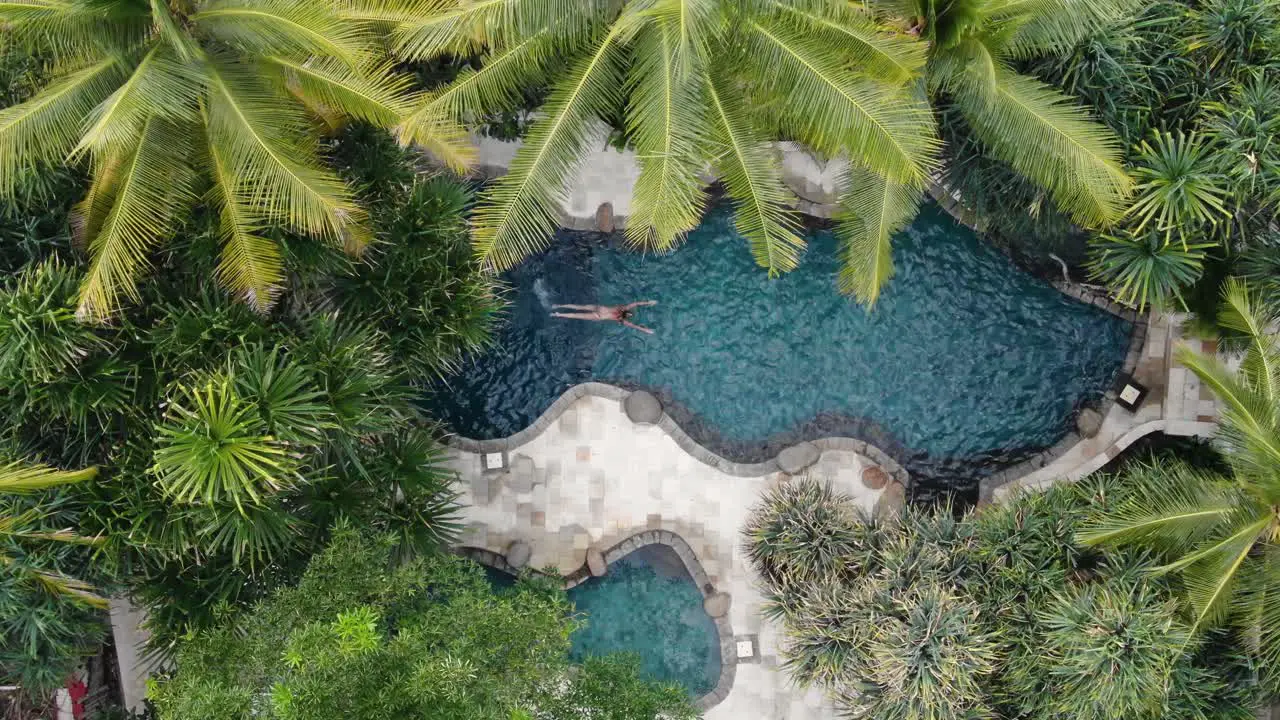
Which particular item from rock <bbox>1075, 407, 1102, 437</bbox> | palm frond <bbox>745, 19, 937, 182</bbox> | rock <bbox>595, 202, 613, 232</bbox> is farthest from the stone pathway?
palm frond <bbox>745, 19, 937, 182</bbox>

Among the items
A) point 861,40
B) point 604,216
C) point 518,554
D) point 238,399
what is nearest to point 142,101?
point 238,399

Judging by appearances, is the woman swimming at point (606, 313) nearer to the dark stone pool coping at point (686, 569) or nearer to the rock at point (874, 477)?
the dark stone pool coping at point (686, 569)

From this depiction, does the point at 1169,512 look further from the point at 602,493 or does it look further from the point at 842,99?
the point at 602,493

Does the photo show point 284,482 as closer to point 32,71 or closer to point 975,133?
point 32,71

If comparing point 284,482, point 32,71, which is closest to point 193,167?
point 32,71

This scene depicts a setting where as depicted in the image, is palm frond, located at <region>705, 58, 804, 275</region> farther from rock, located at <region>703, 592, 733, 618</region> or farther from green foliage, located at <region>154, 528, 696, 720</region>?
rock, located at <region>703, 592, 733, 618</region>
